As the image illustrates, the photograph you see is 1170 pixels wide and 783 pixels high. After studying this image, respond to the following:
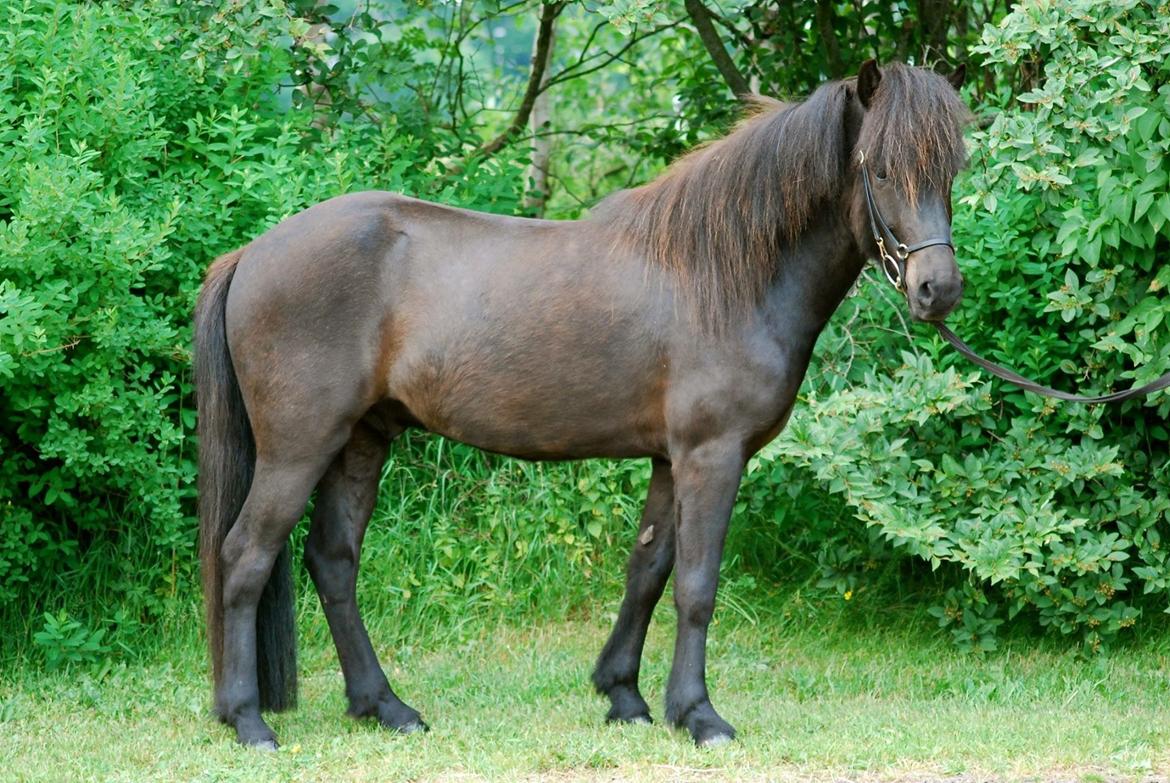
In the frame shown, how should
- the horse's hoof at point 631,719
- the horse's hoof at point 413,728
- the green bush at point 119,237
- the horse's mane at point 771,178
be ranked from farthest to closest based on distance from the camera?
1. the green bush at point 119,237
2. the horse's hoof at point 631,719
3. the horse's hoof at point 413,728
4. the horse's mane at point 771,178

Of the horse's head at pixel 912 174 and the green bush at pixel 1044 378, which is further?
the green bush at pixel 1044 378

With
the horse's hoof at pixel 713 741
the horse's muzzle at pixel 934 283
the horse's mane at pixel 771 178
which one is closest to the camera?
the horse's muzzle at pixel 934 283

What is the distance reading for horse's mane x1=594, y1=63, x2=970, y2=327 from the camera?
439 centimetres

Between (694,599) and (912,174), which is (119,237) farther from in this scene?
(912,174)

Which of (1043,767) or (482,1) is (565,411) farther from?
(482,1)

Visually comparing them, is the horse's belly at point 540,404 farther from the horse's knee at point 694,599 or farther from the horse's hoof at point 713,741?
the horse's hoof at point 713,741

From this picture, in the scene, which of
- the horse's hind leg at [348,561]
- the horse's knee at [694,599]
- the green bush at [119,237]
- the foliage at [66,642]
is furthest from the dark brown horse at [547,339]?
the foliage at [66,642]

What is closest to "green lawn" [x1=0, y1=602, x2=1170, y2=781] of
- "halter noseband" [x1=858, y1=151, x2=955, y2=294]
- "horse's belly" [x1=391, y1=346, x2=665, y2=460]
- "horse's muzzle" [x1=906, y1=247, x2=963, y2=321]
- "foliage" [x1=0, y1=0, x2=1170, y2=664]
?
"foliage" [x1=0, y1=0, x2=1170, y2=664]

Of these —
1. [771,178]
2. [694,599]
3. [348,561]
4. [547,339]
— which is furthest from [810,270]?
[348,561]

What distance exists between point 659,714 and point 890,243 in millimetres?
2119

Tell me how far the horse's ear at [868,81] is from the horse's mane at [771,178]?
31 millimetres

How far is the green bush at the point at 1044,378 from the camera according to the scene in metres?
5.16

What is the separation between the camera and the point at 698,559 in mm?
4699

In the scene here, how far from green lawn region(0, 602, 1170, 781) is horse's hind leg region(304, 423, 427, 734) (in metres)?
0.15
